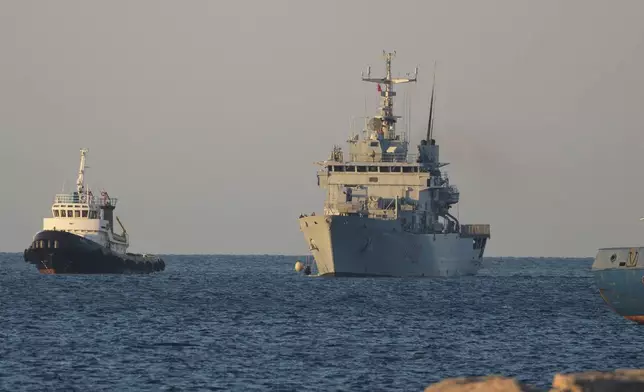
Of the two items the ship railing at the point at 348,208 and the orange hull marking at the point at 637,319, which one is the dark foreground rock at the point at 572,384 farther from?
the ship railing at the point at 348,208

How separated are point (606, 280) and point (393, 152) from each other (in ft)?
178

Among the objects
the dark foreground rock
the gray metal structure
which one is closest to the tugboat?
the gray metal structure

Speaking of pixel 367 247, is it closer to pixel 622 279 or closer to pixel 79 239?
pixel 79 239

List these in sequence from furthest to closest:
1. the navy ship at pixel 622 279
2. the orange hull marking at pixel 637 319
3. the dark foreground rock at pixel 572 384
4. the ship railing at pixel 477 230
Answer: the ship railing at pixel 477 230 < the orange hull marking at pixel 637 319 < the navy ship at pixel 622 279 < the dark foreground rock at pixel 572 384

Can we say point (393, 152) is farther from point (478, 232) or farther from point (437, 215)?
point (478, 232)

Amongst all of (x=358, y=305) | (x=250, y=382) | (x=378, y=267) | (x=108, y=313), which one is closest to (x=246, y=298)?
(x=358, y=305)

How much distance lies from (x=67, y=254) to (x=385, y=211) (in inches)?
1114

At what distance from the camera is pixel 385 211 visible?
4102 inches

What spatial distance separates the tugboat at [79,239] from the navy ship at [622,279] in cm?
6614

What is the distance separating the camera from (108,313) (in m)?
61.6

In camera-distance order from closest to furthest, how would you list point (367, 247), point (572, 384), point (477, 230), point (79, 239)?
1. point (572, 384)
2. point (367, 247)
3. point (79, 239)
4. point (477, 230)

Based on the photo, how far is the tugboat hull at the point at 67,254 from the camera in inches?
4409

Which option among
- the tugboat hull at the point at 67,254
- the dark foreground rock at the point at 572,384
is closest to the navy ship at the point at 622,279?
the dark foreground rock at the point at 572,384

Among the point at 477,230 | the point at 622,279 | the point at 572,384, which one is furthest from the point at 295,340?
the point at 477,230
